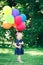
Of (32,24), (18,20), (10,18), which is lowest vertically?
(32,24)

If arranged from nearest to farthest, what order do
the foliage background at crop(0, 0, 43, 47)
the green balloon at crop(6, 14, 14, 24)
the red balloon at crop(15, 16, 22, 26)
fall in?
the green balloon at crop(6, 14, 14, 24)
the red balloon at crop(15, 16, 22, 26)
the foliage background at crop(0, 0, 43, 47)

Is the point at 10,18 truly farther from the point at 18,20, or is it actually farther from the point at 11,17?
the point at 18,20

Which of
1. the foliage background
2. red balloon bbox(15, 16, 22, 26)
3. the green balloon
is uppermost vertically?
the green balloon

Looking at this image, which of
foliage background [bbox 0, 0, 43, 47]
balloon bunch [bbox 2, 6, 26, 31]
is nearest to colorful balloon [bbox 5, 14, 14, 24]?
balloon bunch [bbox 2, 6, 26, 31]

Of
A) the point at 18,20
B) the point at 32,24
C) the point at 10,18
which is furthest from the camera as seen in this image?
the point at 32,24

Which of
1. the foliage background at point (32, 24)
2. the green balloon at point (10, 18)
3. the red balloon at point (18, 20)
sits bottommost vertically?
the foliage background at point (32, 24)

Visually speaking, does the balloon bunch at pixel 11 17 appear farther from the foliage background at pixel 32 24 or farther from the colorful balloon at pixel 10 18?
the foliage background at pixel 32 24

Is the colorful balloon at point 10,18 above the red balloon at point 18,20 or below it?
above

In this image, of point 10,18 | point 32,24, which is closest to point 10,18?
point 10,18

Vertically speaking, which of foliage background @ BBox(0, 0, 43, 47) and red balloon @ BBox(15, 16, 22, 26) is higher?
red balloon @ BBox(15, 16, 22, 26)

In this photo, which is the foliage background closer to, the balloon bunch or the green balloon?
the balloon bunch

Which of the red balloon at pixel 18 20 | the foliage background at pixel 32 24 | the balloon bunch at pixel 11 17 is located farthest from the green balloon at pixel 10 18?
the foliage background at pixel 32 24

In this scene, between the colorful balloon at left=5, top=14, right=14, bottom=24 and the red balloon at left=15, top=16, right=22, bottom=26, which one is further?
the red balloon at left=15, top=16, right=22, bottom=26

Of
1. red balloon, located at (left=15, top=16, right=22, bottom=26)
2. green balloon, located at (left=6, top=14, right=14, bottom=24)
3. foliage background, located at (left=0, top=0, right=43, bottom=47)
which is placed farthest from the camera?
foliage background, located at (left=0, top=0, right=43, bottom=47)
